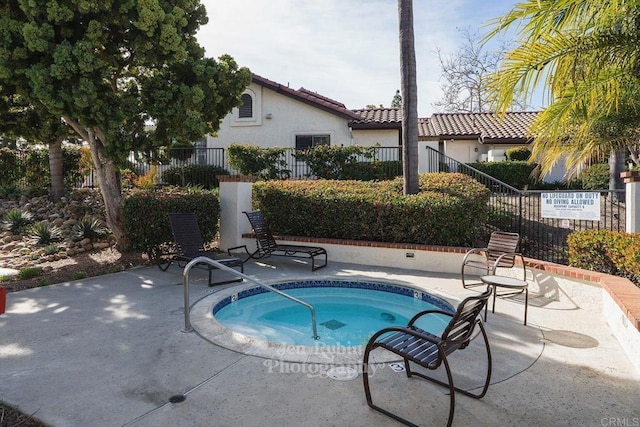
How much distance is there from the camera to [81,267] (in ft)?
28.3

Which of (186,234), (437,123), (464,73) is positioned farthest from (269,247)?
(464,73)

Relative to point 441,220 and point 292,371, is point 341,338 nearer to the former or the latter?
point 292,371

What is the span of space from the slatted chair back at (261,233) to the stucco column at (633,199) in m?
6.97

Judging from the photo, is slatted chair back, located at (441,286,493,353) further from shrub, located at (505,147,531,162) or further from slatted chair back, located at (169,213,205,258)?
shrub, located at (505,147,531,162)

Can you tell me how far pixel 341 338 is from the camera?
5.75 metres

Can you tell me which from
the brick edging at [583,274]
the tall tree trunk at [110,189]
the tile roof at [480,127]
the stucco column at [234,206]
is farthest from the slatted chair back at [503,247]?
the tile roof at [480,127]

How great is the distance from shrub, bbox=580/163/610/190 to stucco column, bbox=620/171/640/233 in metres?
8.09

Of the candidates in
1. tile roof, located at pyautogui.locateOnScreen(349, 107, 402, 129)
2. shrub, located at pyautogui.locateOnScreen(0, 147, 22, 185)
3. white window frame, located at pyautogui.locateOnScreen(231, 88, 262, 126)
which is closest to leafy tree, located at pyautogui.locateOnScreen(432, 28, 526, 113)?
tile roof, located at pyautogui.locateOnScreen(349, 107, 402, 129)

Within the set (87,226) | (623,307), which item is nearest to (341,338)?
(623,307)

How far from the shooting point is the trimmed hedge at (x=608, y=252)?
19.8 feet

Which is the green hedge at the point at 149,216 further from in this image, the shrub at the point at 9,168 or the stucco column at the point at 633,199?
the shrub at the point at 9,168

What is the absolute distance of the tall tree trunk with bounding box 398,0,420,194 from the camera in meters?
9.45

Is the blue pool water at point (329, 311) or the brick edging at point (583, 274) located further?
the blue pool water at point (329, 311)

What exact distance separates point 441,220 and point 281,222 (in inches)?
160
